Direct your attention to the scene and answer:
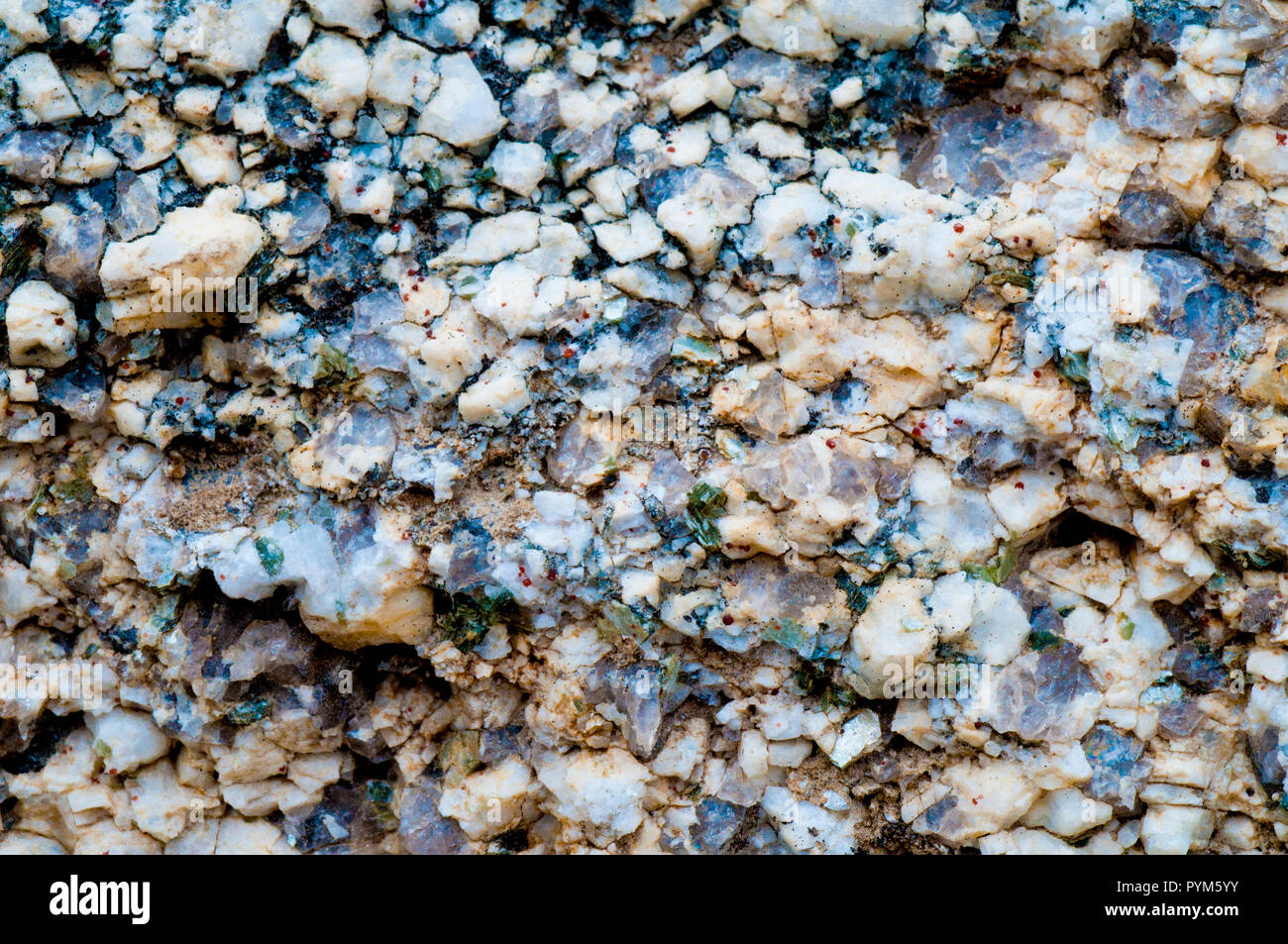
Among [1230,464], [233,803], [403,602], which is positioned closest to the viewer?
[1230,464]

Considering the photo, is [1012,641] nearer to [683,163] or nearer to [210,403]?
[683,163]

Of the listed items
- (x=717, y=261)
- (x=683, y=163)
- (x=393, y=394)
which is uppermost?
(x=683, y=163)

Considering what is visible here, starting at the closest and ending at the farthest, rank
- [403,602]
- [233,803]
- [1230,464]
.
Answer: [1230,464]
[403,602]
[233,803]

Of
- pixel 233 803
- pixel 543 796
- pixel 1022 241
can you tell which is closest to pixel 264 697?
pixel 233 803

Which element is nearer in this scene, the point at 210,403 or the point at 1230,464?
the point at 1230,464

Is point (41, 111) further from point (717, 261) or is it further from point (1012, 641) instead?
→ point (1012, 641)

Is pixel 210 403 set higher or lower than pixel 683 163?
lower
